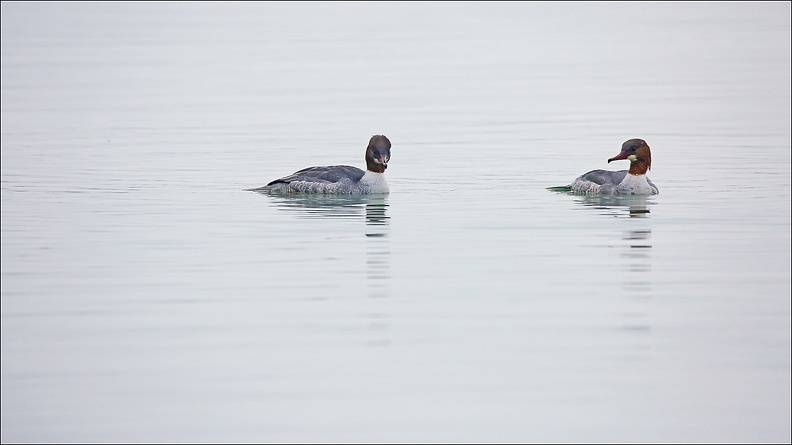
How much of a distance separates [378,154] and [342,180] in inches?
25.4

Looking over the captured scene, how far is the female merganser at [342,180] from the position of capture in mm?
22516

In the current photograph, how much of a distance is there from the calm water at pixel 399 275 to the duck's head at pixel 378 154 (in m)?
0.56

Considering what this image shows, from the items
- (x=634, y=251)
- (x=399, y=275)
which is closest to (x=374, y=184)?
(x=634, y=251)

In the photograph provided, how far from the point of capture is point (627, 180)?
71.8ft

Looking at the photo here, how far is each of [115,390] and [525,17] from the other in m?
104

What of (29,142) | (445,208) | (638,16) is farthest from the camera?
(638,16)

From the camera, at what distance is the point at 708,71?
4966 cm

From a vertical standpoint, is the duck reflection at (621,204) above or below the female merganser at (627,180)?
below

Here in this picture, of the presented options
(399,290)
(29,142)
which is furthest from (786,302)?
(29,142)

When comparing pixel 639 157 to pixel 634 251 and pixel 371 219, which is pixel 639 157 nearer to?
pixel 371 219

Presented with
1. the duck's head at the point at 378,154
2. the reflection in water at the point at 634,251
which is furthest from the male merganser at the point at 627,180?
the duck's head at the point at 378,154

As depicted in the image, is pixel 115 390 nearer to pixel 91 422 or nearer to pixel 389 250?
pixel 91 422

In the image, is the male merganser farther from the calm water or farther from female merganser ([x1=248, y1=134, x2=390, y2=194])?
female merganser ([x1=248, y1=134, x2=390, y2=194])

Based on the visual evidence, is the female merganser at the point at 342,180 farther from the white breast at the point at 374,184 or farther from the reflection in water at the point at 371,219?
the reflection in water at the point at 371,219
